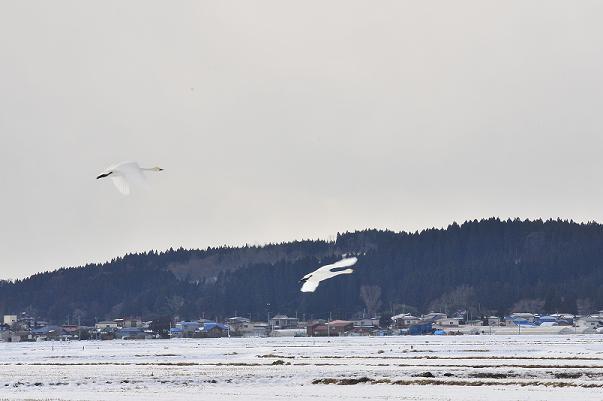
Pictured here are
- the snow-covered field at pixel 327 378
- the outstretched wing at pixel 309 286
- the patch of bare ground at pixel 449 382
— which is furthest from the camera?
the patch of bare ground at pixel 449 382

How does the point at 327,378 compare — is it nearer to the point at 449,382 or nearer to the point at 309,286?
the point at 449,382

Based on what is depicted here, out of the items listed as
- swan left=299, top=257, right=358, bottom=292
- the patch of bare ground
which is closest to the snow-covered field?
the patch of bare ground

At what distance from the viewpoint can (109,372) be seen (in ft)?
240

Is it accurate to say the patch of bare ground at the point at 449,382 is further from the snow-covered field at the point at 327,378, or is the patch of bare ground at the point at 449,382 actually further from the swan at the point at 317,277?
the swan at the point at 317,277

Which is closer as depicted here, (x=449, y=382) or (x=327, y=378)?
(x=449, y=382)

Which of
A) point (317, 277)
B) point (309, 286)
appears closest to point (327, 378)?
point (317, 277)

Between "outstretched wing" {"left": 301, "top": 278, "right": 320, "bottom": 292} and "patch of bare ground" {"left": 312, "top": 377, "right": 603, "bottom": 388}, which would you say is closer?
"outstretched wing" {"left": 301, "top": 278, "right": 320, "bottom": 292}

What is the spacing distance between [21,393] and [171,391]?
22.5 ft

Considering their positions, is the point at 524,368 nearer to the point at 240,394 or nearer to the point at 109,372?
the point at 240,394

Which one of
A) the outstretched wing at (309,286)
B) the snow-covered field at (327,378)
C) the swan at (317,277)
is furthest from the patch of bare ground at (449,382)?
the outstretched wing at (309,286)

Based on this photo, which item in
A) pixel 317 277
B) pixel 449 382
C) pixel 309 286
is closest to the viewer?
pixel 309 286

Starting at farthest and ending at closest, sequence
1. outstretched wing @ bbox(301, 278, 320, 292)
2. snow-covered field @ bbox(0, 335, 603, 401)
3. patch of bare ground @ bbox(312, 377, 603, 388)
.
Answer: patch of bare ground @ bbox(312, 377, 603, 388) < snow-covered field @ bbox(0, 335, 603, 401) < outstretched wing @ bbox(301, 278, 320, 292)

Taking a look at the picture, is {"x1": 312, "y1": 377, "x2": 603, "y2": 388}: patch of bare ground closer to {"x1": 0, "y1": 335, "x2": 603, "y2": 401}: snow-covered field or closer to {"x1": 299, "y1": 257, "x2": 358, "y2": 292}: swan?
{"x1": 0, "y1": 335, "x2": 603, "y2": 401}: snow-covered field

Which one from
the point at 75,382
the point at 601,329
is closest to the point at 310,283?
the point at 75,382
